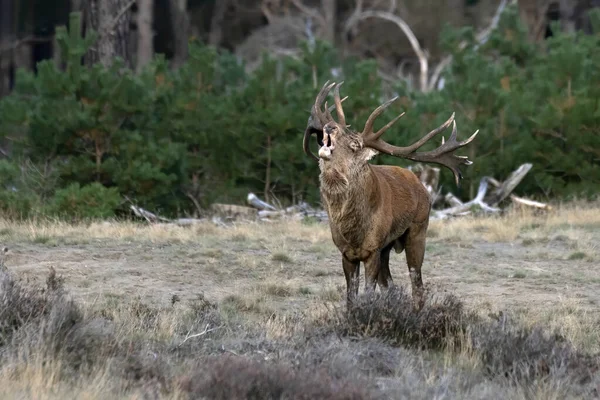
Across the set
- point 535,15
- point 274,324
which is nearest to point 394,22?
point 535,15

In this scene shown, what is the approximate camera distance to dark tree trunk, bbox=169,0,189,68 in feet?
138

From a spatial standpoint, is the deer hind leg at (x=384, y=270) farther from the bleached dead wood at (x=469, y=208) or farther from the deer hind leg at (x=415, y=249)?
the bleached dead wood at (x=469, y=208)

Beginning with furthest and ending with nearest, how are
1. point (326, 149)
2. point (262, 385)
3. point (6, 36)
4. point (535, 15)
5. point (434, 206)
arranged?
point (535, 15) → point (6, 36) → point (434, 206) → point (326, 149) → point (262, 385)

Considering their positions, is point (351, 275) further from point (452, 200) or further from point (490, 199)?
point (490, 199)

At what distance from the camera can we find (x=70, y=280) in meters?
11.7

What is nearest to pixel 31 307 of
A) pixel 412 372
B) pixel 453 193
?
pixel 412 372

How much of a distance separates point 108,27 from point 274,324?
45.6 feet

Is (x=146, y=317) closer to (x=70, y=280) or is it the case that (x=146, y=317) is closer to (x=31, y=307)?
(x=31, y=307)

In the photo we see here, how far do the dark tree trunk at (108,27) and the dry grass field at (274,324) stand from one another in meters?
7.77

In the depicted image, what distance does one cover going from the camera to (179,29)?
4256cm

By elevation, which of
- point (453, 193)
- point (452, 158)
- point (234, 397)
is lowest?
point (453, 193)

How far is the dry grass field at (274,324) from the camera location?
7.12 m

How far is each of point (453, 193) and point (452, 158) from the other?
9.76 metres

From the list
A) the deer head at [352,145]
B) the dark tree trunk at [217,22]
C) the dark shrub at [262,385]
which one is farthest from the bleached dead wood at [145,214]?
the dark tree trunk at [217,22]
